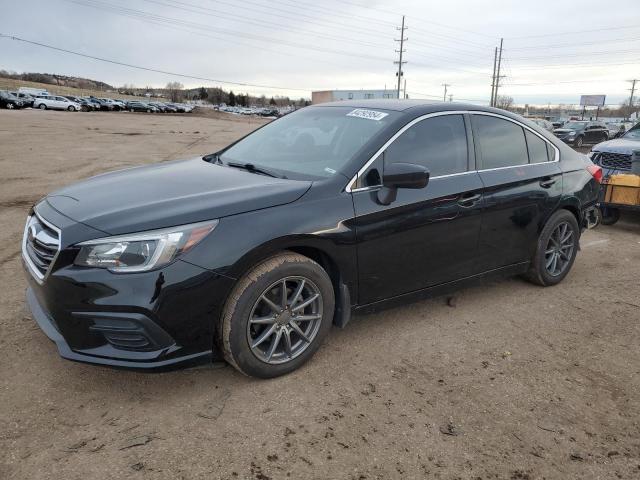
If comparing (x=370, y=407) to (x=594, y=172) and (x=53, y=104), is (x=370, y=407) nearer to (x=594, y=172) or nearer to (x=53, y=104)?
(x=594, y=172)

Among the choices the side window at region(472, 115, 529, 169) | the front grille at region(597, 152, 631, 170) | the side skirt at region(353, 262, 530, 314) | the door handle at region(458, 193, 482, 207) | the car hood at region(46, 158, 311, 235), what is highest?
the side window at region(472, 115, 529, 169)

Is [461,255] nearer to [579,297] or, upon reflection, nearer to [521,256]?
[521,256]

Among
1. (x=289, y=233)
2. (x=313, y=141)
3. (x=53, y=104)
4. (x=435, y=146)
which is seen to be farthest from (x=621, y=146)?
(x=53, y=104)

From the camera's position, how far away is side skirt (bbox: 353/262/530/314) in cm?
364

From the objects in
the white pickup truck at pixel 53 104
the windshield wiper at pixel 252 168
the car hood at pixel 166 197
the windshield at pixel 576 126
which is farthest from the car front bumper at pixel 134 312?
the white pickup truck at pixel 53 104

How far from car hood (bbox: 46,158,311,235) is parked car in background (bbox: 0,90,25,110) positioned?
2002 inches

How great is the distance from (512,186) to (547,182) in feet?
1.92

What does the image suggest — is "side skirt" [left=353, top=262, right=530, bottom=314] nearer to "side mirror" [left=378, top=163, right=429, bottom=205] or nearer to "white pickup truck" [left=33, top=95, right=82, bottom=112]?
"side mirror" [left=378, top=163, right=429, bottom=205]

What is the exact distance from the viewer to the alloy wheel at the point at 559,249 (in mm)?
4926

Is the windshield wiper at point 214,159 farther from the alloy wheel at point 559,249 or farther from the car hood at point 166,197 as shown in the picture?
the alloy wheel at point 559,249

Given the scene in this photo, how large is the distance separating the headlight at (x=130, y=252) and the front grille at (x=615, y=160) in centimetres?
740

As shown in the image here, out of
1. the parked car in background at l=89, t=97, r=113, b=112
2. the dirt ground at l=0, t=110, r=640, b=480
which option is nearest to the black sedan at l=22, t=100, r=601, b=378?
the dirt ground at l=0, t=110, r=640, b=480

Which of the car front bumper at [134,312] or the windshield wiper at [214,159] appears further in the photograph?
the windshield wiper at [214,159]

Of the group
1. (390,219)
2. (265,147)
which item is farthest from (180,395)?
(265,147)
